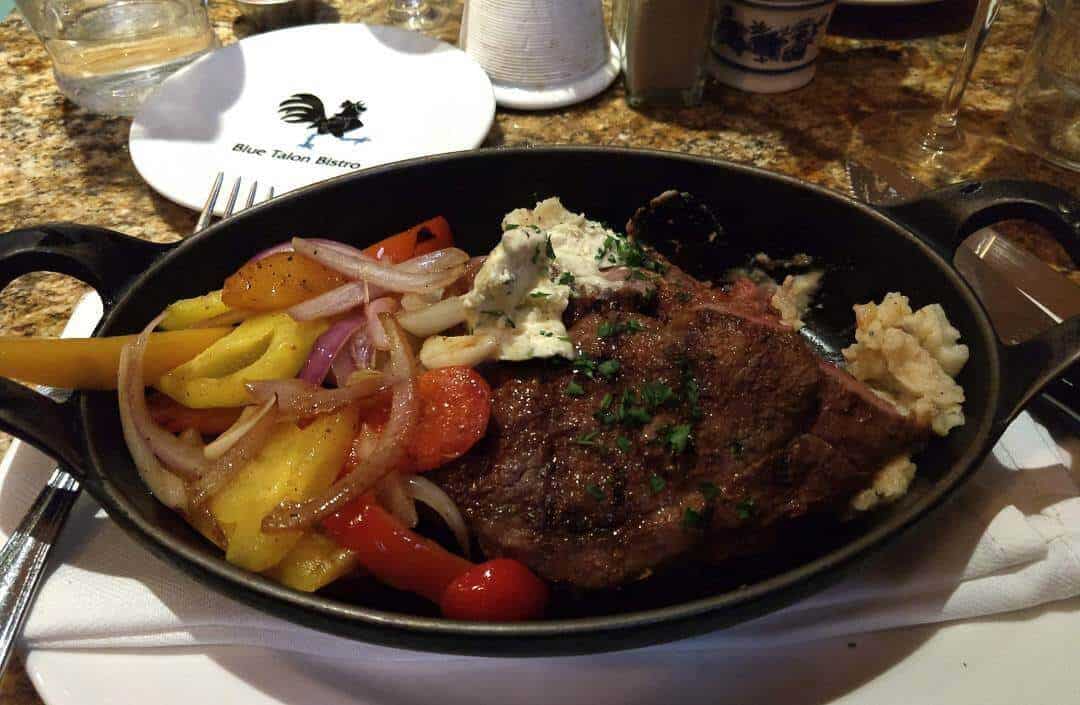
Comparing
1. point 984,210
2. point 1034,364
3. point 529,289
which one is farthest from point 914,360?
point 529,289

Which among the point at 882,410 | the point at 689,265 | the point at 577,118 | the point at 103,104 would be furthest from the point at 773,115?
the point at 103,104

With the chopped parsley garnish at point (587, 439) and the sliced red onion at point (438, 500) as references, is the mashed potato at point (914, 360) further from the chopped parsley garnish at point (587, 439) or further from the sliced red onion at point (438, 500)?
the sliced red onion at point (438, 500)

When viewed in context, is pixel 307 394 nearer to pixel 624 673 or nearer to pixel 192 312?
pixel 192 312

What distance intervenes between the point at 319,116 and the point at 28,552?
65.4 inches

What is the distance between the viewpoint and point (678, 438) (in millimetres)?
1265

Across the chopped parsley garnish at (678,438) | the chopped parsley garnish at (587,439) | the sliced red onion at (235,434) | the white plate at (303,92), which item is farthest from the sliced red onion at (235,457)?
the white plate at (303,92)

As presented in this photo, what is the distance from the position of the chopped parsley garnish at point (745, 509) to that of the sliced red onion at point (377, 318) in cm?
68

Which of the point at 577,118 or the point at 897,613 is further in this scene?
the point at 577,118

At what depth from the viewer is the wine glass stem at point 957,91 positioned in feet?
7.27

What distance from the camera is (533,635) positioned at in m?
1.01

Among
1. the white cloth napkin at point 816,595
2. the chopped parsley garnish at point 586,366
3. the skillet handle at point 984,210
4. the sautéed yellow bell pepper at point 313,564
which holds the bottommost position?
the white cloth napkin at point 816,595

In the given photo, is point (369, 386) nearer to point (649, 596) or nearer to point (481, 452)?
point (481, 452)

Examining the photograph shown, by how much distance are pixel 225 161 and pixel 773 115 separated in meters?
1.81

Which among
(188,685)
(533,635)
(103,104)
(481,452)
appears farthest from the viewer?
(103,104)
